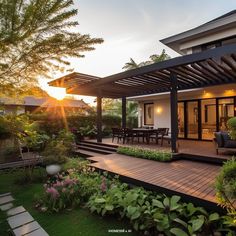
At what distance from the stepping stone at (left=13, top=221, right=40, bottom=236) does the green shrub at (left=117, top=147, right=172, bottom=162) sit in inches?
192

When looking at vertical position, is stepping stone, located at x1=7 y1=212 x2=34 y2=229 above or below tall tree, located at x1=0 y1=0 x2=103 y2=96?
below

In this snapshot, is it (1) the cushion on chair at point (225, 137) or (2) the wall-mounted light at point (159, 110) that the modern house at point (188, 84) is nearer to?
(2) the wall-mounted light at point (159, 110)

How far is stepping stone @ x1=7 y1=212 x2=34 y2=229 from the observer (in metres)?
4.10

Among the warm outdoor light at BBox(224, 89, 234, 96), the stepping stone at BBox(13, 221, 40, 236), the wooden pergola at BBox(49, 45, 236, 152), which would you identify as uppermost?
the wooden pergola at BBox(49, 45, 236, 152)

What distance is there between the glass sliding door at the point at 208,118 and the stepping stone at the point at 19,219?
10.9 meters

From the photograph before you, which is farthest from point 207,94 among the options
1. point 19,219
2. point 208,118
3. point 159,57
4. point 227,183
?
point 159,57

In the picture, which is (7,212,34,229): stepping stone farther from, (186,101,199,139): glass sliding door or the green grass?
(186,101,199,139): glass sliding door

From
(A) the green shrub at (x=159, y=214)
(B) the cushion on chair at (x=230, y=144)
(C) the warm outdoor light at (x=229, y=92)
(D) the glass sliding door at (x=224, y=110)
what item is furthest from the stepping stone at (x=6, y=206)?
(C) the warm outdoor light at (x=229, y=92)

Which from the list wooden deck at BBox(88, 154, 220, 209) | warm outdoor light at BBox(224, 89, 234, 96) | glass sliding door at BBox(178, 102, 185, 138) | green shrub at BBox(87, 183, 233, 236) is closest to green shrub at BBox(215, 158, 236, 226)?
green shrub at BBox(87, 183, 233, 236)

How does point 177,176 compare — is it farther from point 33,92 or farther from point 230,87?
point 230,87

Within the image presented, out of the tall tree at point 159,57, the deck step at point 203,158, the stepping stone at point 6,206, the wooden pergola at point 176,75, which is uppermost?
the tall tree at point 159,57

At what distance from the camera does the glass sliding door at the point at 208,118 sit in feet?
38.1

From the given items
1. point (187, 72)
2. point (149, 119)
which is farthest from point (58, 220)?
point (149, 119)

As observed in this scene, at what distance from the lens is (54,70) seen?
18.6 ft
